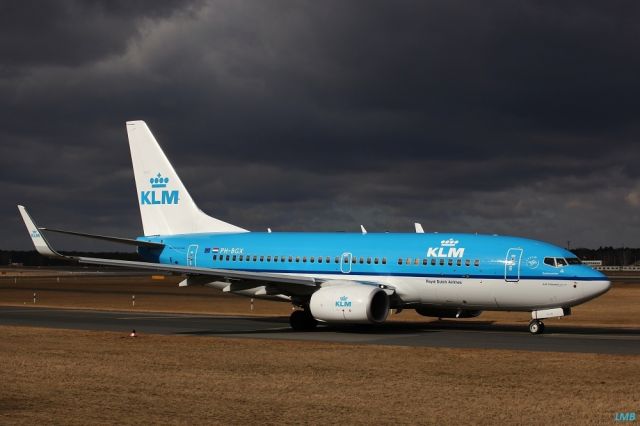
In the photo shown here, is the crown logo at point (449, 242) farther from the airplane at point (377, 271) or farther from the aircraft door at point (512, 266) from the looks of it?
the aircraft door at point (512, 266)

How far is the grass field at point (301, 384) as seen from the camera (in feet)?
50.7

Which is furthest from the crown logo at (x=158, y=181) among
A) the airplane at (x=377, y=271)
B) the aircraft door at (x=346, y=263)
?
the aircraft door at (x=346, y=263)

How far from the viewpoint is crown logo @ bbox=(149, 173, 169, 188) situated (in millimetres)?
45562

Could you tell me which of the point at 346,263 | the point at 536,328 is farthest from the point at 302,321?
the point at 536,328

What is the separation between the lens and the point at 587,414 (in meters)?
15.7

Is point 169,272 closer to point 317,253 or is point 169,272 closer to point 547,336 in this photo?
point 317,253

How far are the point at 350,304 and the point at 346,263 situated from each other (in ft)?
13.6

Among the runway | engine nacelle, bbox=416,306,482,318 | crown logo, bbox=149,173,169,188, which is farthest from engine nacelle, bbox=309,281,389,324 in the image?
crown logo, bbox=149,173,169,188

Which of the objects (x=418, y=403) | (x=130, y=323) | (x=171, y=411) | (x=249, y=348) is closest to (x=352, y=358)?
(x=249, y=348)

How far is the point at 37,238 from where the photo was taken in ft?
119

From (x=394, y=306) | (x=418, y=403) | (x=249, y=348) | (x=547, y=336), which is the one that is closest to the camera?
(x=418, y=403)

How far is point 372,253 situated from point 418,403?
20577 mm

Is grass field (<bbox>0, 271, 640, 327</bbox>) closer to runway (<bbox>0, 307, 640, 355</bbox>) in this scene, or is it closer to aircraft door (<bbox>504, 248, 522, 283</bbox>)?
runway (<bbox>0, 307, 640, 355</bbox>)

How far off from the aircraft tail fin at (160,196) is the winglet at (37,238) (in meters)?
9.51
